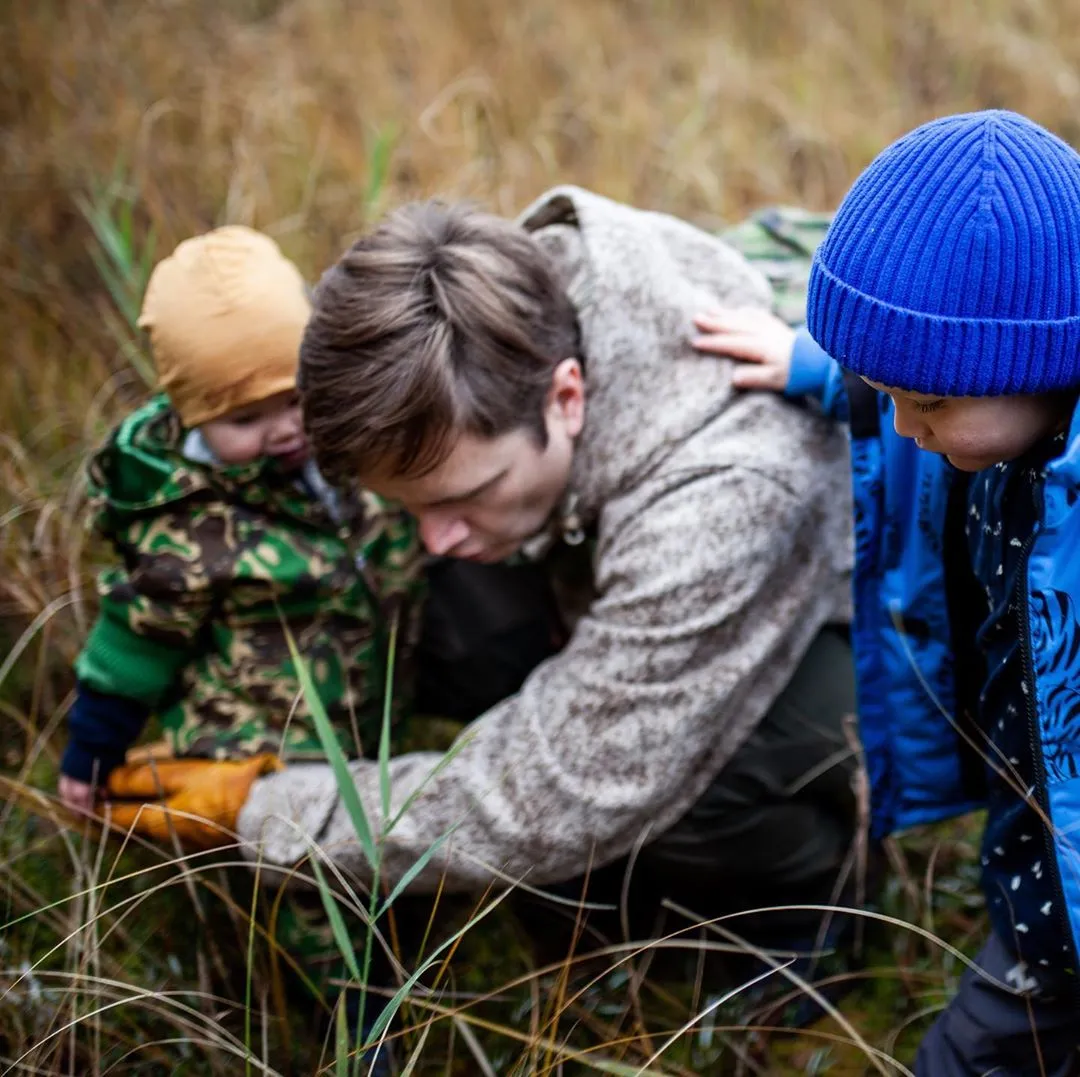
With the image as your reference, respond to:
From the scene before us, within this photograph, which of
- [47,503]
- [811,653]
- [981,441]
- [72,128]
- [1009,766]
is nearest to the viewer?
[981,441]

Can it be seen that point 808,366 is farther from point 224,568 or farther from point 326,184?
point 326,184

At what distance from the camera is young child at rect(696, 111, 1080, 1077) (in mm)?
1131

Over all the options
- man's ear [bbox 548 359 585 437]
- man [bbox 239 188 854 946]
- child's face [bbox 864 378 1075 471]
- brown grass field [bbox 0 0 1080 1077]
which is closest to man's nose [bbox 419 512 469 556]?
man [bbox 239 188 854 946]

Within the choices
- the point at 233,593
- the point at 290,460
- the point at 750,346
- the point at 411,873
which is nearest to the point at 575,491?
the point at 750,346

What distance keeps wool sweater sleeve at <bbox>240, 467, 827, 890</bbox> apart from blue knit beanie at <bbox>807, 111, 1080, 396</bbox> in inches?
18.3

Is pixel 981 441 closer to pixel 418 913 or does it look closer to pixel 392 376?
pixel 392 376

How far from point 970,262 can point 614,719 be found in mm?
780

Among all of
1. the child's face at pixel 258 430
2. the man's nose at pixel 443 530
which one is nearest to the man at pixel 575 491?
the man's nose at pixel 443 530

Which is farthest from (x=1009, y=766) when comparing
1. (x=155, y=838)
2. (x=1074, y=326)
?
(x=155, y=838)

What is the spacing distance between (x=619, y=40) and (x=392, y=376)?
2996 millimetres

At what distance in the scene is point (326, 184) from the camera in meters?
3.06

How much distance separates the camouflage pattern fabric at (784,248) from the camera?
1.96 metres

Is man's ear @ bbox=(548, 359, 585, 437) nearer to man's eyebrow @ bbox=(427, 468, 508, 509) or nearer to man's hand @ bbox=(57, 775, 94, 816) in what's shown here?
man's eyebrow @ bbox=(427, 468, 508, 509)

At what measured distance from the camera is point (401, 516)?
197 centimetres
